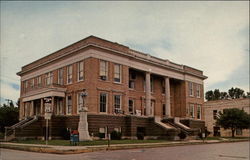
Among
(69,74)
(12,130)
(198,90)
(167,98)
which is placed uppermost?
(69,74)

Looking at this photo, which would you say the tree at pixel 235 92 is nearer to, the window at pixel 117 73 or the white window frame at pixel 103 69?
the window at pixel 117 73

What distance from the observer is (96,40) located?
37.4 metres

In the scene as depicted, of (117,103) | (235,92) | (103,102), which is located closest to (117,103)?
(117,103)

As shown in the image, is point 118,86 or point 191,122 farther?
point 191,122

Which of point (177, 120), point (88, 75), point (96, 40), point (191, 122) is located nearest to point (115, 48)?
point (96, 40)

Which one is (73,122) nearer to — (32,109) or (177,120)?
(32,109)

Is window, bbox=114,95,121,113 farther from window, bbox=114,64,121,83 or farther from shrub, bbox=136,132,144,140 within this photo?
shrub, bbox=136,132,144,140

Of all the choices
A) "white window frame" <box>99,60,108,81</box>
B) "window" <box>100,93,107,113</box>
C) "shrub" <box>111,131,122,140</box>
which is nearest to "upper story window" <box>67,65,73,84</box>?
"white window frame" <box>99,60,108,81</box>

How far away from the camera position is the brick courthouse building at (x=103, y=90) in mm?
36938

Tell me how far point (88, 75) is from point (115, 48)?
18.9ft

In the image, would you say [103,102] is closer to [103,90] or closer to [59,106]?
[103,90]

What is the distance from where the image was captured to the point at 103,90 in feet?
122

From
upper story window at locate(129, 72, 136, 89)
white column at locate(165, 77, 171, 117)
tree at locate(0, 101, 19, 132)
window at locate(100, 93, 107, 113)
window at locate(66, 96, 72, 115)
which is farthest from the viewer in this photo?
tree at locate(0, 101, 19, 132)

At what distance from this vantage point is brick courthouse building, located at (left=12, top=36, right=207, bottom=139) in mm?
36938
